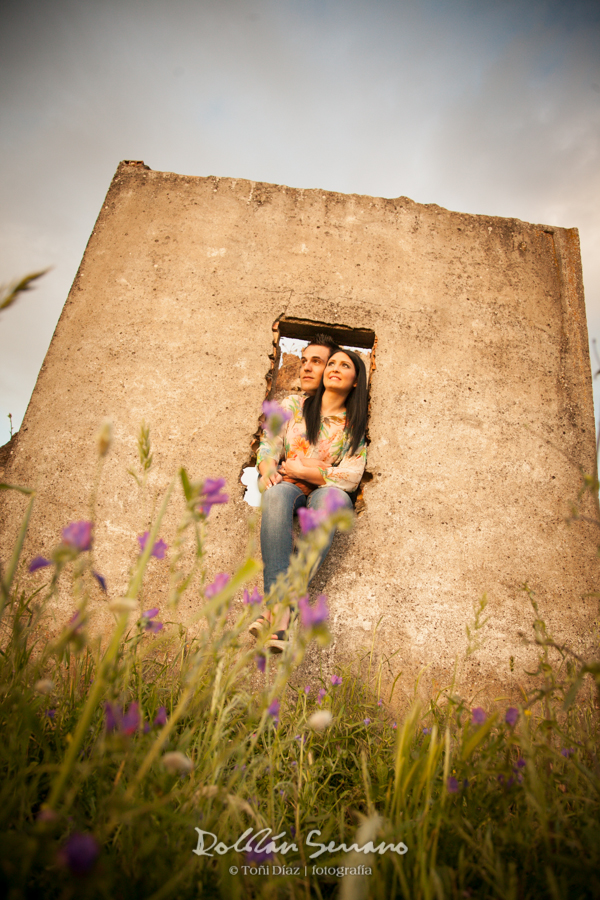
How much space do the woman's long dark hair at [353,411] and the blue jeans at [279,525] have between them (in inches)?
15.2

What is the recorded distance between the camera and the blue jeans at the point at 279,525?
77.7 inches

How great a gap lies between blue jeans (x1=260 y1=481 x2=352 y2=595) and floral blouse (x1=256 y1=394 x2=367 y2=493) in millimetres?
117

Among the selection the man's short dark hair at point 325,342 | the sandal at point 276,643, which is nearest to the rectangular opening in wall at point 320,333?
the man's short dark hair at point 325,342

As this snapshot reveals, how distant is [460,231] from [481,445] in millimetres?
1393

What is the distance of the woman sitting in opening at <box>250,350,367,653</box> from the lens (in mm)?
2027

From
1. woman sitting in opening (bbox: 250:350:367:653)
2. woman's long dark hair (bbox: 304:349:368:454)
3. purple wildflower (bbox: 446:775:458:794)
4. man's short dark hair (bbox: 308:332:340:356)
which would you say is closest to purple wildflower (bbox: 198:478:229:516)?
purple wildflower (bbox: 446:775:458:794)

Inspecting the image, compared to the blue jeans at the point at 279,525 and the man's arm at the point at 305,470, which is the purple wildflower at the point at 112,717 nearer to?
the blue jeans at the point at 279,525

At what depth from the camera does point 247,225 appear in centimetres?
271

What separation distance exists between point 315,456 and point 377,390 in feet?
1.69

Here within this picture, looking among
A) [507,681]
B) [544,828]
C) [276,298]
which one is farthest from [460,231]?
[544,828]

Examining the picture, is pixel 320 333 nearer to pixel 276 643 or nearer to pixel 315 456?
pixel 315 456

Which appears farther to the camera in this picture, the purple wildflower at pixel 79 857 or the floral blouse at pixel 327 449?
the floral blouse at pixel 327 449

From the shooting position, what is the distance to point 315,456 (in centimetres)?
240

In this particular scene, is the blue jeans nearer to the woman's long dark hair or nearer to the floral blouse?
the floral blouse
